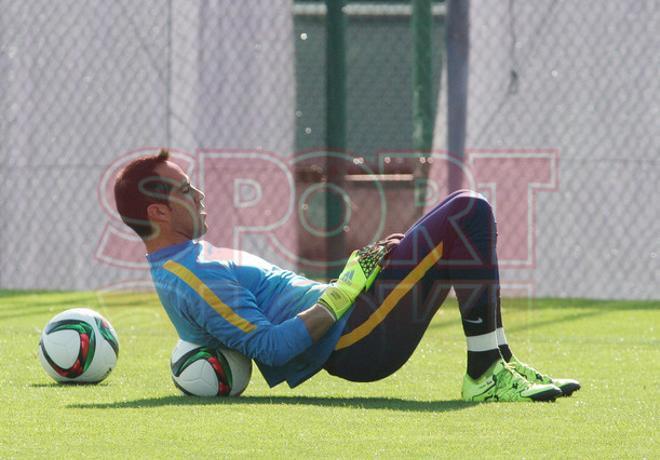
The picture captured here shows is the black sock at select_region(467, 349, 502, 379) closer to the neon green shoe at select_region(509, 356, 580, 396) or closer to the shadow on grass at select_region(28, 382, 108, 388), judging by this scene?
the neon green shoe at select_region(509, 356, 580, 396)

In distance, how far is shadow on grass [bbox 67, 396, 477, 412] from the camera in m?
4.52

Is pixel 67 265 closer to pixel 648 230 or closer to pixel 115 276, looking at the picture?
pixel 115 276

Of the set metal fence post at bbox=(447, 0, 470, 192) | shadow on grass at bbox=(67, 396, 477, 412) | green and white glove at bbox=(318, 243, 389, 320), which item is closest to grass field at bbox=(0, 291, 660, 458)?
shadow on grass at bbox=(67, 396, 477, 412)

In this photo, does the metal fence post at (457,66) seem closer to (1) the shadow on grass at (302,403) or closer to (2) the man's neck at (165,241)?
(1) the shadow on grass at (302,403)

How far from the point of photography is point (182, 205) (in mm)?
4609

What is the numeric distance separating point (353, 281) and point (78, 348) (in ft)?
4.00

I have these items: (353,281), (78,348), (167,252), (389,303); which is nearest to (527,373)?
(389,303)

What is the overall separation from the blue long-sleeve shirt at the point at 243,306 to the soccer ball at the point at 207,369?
0.15 feet

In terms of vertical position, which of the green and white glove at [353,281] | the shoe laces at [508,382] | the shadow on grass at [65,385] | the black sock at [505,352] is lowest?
the shadow on grass at [65,385]

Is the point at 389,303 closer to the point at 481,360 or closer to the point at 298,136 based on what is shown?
→ the point at 481,360

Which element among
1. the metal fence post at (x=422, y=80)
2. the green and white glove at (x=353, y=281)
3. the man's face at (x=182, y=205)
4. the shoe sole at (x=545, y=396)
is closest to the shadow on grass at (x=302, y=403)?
the shoe sole at (x=545, y=396)

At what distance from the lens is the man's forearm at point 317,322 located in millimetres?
4465

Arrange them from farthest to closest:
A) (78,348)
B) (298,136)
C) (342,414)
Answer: (298,136)
(78,348)
(342,414)

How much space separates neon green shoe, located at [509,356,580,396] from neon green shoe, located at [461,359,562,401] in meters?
0.13
